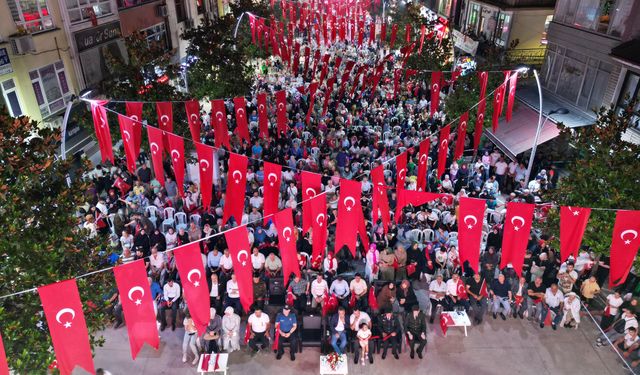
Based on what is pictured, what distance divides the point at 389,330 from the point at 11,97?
50.0ft

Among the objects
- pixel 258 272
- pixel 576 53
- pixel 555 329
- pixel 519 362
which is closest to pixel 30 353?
pixel 258 272

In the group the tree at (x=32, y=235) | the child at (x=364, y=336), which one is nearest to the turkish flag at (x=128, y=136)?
the tree at (x=32, y=235)

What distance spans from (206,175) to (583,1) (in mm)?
17347

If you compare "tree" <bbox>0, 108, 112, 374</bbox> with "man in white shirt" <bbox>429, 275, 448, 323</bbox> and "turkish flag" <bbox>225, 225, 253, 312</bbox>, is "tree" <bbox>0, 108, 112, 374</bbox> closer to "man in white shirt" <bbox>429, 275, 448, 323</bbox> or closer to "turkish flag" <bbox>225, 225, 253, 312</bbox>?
"turkish flag" <bbox>225, 225, 253, 312</bbox>

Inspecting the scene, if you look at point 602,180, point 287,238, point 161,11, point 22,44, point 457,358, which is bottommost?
point 457,358

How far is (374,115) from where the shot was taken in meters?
24.1

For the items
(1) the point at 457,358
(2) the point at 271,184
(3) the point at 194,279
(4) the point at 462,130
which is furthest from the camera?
(4) the point at 462,130

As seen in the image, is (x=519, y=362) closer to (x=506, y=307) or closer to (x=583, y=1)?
(x=506, y=307)

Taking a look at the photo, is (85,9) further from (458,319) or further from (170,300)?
(458,319)

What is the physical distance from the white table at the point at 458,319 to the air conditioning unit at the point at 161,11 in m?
25.0

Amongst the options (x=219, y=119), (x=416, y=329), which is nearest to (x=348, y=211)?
(x=416, y=329)

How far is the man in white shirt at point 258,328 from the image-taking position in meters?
10.3

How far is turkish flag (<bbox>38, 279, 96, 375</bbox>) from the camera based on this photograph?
21.5 feet

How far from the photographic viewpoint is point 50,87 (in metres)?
18.4
